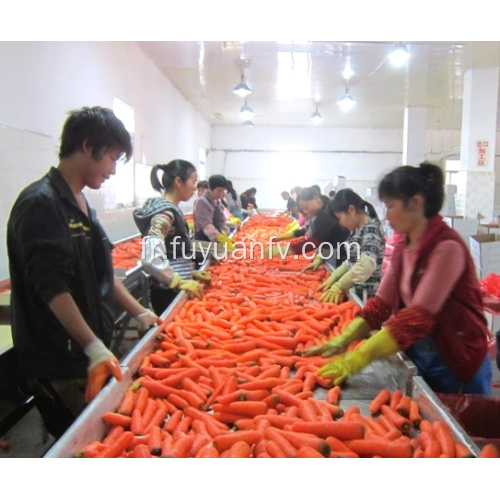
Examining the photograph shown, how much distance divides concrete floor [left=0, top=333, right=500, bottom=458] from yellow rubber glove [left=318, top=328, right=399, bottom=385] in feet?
5.63

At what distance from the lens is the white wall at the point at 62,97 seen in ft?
12.4

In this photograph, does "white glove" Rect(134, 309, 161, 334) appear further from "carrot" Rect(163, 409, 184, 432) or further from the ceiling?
the ceiling

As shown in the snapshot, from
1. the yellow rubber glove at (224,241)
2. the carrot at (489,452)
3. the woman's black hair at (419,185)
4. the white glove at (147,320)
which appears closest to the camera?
the carrot at (489,452)

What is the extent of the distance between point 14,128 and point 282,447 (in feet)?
11.2

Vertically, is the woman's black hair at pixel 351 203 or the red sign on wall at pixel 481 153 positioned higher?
the red sign on wall at pixel 481 153

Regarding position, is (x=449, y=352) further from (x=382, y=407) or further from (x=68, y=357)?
(x=68, y=357)

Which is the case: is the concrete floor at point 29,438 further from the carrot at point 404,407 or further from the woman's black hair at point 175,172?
the woman's black hair at point 175,172

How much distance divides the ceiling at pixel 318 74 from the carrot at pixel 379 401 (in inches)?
261

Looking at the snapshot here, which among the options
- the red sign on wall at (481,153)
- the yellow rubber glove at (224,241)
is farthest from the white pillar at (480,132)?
the yellow rubber glove at (224,241)

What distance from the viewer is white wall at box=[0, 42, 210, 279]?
12.4ft

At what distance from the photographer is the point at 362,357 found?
1992 millimetres

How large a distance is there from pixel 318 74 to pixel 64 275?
9.24m
